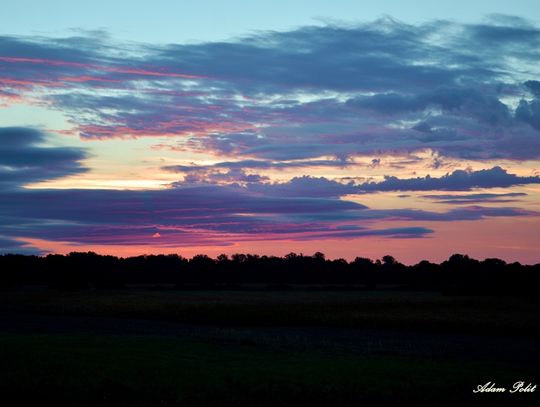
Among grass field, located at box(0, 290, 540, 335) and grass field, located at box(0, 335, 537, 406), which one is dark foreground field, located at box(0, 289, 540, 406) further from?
grass field, located at box(0, 290, 540, 335)

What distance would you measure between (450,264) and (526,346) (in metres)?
155

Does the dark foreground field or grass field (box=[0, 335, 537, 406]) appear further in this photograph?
the dark foreground field

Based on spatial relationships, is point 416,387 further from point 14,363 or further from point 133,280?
point 133,280

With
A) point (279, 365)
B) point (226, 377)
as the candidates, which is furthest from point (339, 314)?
point (226, 377)

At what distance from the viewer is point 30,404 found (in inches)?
765

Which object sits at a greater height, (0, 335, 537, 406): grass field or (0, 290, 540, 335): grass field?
(0, 335, 537, 406): grass field

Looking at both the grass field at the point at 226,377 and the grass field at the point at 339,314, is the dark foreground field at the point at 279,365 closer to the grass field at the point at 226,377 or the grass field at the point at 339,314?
the grass field at the point at 226,377

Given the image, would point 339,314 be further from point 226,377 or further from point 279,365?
point 226,377

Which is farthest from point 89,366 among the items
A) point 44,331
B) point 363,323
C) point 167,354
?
point 363,323

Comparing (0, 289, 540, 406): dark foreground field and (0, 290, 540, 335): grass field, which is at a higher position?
(0, 289, 540, 406): dark foreground field

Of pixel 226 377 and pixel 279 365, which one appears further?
pixel 279 365

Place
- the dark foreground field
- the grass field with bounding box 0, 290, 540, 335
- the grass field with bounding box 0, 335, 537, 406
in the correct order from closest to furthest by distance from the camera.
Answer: the grass field with bounding box 0, 335, 537, 406 → the dark foreground field → the grass field with bounding box 0, 290, 540, 335

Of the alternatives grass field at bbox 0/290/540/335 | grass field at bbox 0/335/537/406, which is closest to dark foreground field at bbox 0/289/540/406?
grass field at bbox 0/335/537/406

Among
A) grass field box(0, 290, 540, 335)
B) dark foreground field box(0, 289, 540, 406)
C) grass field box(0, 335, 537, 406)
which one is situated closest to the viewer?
grass field box(0, 335, 537, 406)
